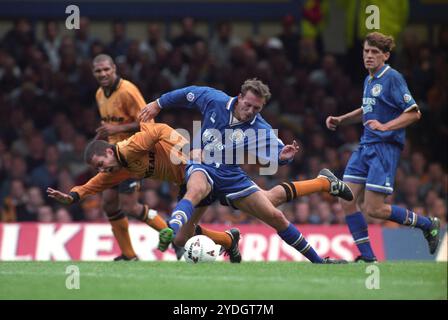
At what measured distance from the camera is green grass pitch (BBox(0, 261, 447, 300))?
9.17m

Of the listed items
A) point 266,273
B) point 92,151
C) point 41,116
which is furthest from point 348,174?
point 41,116

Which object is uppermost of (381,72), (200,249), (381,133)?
(381,72)

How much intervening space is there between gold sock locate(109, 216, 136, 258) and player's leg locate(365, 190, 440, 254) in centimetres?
305

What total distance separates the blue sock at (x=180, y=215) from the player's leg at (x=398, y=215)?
6.37 feet

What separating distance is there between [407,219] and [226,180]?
197 cm

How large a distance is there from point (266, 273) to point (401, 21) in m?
9.60

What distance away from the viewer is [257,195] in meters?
11.2

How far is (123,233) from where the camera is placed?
13266 millimetres

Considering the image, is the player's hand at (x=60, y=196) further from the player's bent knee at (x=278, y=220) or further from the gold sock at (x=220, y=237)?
the player's bent knee at (x=278, y=220)

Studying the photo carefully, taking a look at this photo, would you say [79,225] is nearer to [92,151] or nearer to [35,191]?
[35,191]

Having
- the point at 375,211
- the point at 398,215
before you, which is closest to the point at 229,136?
the point at 375,211

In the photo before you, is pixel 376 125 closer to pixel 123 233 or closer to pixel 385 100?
pixel 385 100

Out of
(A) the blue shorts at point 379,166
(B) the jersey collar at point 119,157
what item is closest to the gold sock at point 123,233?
(B) the jersey collar at point 119,157

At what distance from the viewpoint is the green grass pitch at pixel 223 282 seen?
30.1 feet
